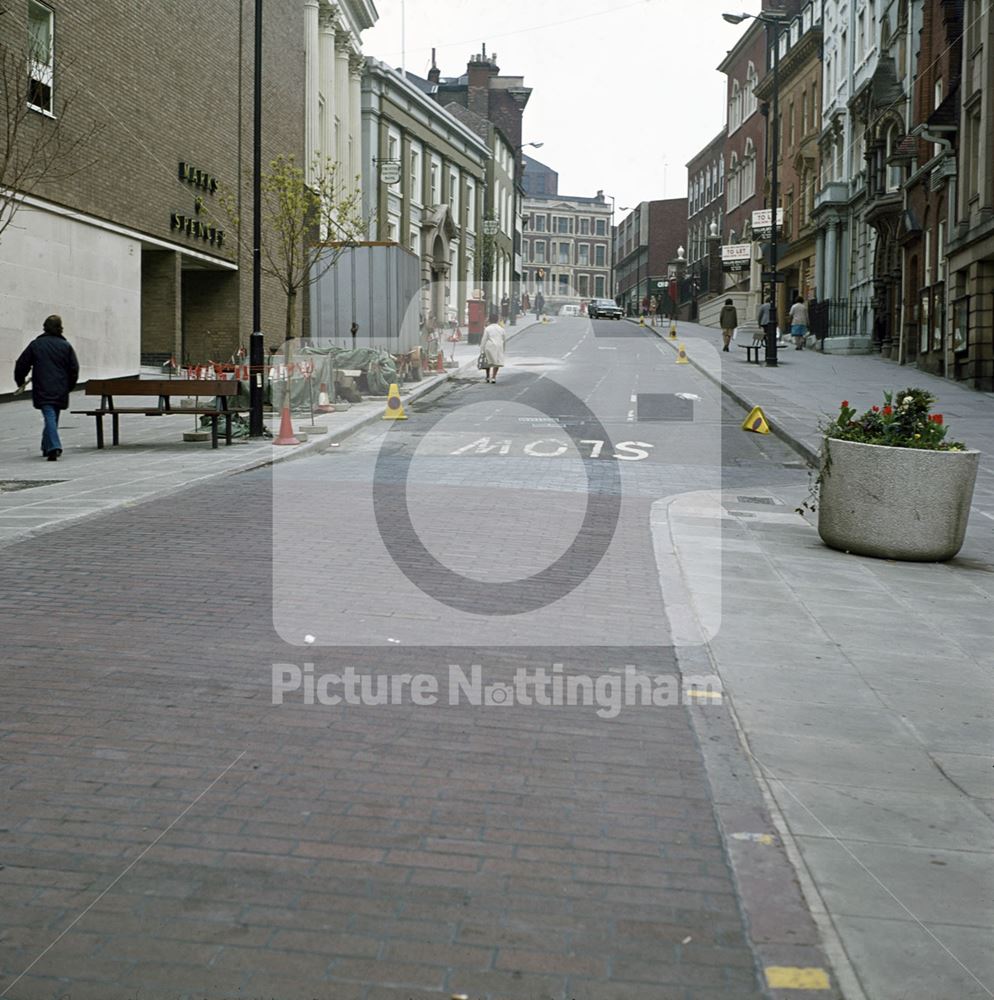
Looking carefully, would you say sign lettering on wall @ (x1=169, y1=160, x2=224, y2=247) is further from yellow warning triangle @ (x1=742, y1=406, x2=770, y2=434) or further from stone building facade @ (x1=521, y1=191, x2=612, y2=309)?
stone building facade @ (x1=521, y1=191, x2=612, y2=309)

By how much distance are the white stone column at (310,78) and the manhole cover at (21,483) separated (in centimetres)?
3017

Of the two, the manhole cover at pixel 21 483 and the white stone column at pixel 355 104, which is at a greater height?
the white stone column at pixel 355 104

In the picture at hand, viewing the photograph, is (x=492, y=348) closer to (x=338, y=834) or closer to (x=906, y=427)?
(x=906, y=427)

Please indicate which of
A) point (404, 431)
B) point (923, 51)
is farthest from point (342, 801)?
point (923, 51)

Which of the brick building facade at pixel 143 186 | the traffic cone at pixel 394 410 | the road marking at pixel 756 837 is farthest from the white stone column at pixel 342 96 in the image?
the road marking at pixel 756 837

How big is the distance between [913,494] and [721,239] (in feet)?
232

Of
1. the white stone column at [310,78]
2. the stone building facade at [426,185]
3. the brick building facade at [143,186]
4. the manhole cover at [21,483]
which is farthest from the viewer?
the stone building facade at [426,185]

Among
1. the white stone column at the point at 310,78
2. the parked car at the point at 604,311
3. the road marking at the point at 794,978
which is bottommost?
the road marking at the point at 794,978

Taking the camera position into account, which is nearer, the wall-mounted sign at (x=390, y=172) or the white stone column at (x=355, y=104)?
the wall-mounted sign at (x=390, y=172)

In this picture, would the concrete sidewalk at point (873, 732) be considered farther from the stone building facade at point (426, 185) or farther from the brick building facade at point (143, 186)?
the stone building facade at point (426, 185)

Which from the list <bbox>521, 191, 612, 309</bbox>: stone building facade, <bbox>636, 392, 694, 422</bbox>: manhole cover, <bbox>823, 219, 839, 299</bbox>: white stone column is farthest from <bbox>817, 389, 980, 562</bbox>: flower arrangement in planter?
<bbox>521, 191, 612, 309</bbox>: stone building facade

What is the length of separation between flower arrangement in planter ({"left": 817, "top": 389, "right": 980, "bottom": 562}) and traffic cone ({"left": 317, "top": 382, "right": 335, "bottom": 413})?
48.8 ft

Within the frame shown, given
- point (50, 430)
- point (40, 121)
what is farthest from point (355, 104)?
point (50, 430)

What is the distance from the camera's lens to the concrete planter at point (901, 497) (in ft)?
31.7
